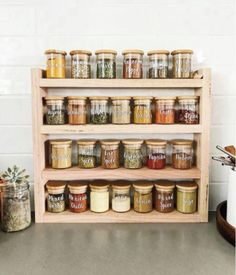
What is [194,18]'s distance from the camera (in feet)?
4.01

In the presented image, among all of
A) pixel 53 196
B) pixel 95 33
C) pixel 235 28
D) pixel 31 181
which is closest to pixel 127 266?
pixel 53 196

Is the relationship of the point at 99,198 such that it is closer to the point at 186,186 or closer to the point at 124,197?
the point at 124,197

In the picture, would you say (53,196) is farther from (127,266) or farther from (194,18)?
(194,18)

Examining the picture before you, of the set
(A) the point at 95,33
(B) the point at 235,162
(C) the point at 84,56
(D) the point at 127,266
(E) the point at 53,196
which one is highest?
(A) the point at 95,33

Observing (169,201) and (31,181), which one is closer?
(169,201)

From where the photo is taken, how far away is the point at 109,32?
48.2 inches

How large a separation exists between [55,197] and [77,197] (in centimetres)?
8

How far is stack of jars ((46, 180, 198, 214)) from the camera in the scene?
44.9 inches

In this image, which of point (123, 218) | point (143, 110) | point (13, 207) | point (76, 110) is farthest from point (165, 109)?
point (13, 207)

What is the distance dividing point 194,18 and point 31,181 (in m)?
0.92

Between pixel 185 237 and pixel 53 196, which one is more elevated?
pixel 53 196

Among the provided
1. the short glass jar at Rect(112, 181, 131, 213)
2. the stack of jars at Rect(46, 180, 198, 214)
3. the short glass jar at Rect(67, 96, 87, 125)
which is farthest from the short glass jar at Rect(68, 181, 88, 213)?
the short glass jar at Rect(67, 96, 87, 125)

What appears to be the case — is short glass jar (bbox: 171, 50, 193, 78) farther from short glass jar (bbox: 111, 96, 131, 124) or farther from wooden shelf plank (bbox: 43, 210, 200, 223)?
wooden shelf plank (bbox: 43, 210, 200, 223)

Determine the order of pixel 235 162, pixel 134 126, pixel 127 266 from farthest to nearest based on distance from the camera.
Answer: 1. pixel 134 126
2. pixel 235 162
3. pixel 127 266
